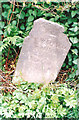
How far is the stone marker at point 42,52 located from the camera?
235 centimetres

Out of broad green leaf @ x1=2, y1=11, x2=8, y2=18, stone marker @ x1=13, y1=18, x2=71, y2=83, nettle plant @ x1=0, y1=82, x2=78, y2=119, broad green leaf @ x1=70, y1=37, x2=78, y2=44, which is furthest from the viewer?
broad green leaf @ x1=2, y1=11, x2=8, y2=18

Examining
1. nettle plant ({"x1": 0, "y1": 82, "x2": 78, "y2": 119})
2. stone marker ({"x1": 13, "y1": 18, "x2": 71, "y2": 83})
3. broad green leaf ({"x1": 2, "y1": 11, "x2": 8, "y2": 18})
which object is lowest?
nettle plant ({"x1": 0, "y1": 82, "x2": 78, "y2": 119})

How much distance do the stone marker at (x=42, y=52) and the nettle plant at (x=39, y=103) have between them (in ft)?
0.49

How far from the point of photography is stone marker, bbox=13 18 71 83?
2346mm

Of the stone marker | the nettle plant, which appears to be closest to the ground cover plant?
the nettle plant

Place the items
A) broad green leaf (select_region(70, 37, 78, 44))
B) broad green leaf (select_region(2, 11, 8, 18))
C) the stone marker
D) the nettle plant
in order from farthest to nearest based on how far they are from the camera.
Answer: broad green leaf (select_region(2, 11, 8, 18))
broad green leaf (select_region(70, 37, 78, 44))
the stone marker
the nettle plant

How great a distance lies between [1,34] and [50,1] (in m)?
0.85

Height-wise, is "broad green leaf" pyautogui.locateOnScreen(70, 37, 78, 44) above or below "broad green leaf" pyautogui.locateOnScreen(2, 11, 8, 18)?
below

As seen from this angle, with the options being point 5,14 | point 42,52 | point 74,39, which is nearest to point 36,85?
point 42,52

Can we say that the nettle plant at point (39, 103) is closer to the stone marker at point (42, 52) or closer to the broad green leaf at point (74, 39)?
the stone marker at point (42, 52)

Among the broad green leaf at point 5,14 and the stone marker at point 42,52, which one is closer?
the stone marker at point 42,52

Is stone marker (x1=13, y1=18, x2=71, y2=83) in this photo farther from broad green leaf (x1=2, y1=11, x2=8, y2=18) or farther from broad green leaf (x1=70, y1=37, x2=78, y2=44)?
broad green leaf (x1=2, y1=11, x2=8, y2=18)

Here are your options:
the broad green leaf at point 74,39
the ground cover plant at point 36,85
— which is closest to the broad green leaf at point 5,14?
the ground cover plant at point 36,85

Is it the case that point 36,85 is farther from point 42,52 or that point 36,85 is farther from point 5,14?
point 5,14
